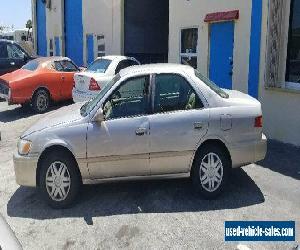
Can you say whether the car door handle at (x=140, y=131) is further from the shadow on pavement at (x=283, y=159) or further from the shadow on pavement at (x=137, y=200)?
the shadow on pavement at (x=283, y=159)

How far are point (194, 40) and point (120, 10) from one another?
5.36m

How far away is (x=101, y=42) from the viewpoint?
1675cm

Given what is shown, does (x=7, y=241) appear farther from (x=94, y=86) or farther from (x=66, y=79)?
(x=66, y=79)

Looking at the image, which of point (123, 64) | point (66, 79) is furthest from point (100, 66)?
point (66, 79)

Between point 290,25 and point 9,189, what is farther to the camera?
point 290,25

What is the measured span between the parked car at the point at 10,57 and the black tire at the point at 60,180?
10273mm

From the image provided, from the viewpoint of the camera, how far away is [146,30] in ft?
54.1

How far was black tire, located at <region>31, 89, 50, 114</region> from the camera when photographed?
11422 millimetres

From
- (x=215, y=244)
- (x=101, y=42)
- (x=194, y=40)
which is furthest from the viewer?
(x=101, y=42)

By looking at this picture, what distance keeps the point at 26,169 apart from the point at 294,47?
5.56 m

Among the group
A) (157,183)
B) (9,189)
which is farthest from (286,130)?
(9,189)

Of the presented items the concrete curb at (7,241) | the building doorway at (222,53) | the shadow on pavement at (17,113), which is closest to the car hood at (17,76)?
the shadow on pavement at (17,113)

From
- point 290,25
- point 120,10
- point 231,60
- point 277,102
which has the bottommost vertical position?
point 277,102

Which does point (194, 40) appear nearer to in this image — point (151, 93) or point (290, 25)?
point (290, 25)
